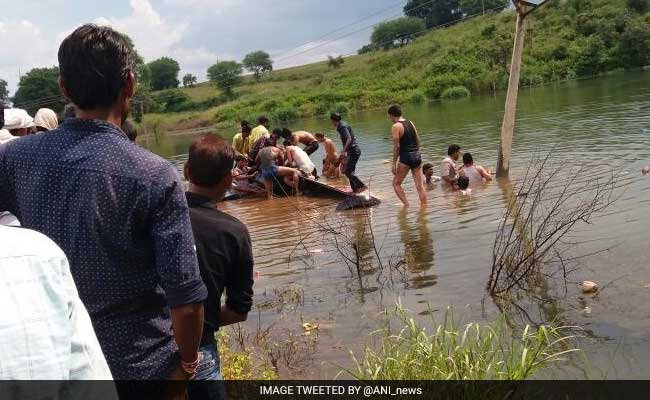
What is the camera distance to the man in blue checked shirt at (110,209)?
1.85 meters

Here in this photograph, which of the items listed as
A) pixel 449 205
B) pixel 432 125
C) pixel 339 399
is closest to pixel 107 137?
pixel 339 399

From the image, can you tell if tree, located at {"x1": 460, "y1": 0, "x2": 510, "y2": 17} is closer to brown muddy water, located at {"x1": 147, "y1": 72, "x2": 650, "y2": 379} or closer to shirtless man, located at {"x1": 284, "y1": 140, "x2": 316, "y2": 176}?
brown muddy water, located at {"x1": 147, "y1": 72, "x2": 650, "y2": 379}

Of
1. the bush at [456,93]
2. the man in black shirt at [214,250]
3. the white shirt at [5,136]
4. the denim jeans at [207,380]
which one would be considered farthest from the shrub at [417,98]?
the denim jeans at [207,380]

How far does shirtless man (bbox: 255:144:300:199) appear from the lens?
1220cm

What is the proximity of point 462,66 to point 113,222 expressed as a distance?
57104mm

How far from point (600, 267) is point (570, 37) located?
55248mm

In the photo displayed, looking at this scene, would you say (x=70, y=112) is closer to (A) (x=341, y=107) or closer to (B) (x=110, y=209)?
(B) (x=110, y=209)

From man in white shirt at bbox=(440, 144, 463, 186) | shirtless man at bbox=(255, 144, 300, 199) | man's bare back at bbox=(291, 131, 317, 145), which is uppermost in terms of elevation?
man's bare back at bbox=(291, 131, 317, 145)

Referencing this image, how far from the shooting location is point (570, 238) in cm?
694

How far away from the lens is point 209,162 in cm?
253

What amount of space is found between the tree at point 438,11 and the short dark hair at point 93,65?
104 metres

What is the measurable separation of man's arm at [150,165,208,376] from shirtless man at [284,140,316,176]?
35.2 feet

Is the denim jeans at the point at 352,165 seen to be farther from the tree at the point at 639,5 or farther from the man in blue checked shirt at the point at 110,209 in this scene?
the tree at the point at 639,5

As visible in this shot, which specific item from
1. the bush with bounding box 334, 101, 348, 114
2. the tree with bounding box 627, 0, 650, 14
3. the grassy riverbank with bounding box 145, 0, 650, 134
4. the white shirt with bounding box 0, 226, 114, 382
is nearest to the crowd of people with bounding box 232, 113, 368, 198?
the white shirt with bounding box 0, 226, 114, 382
